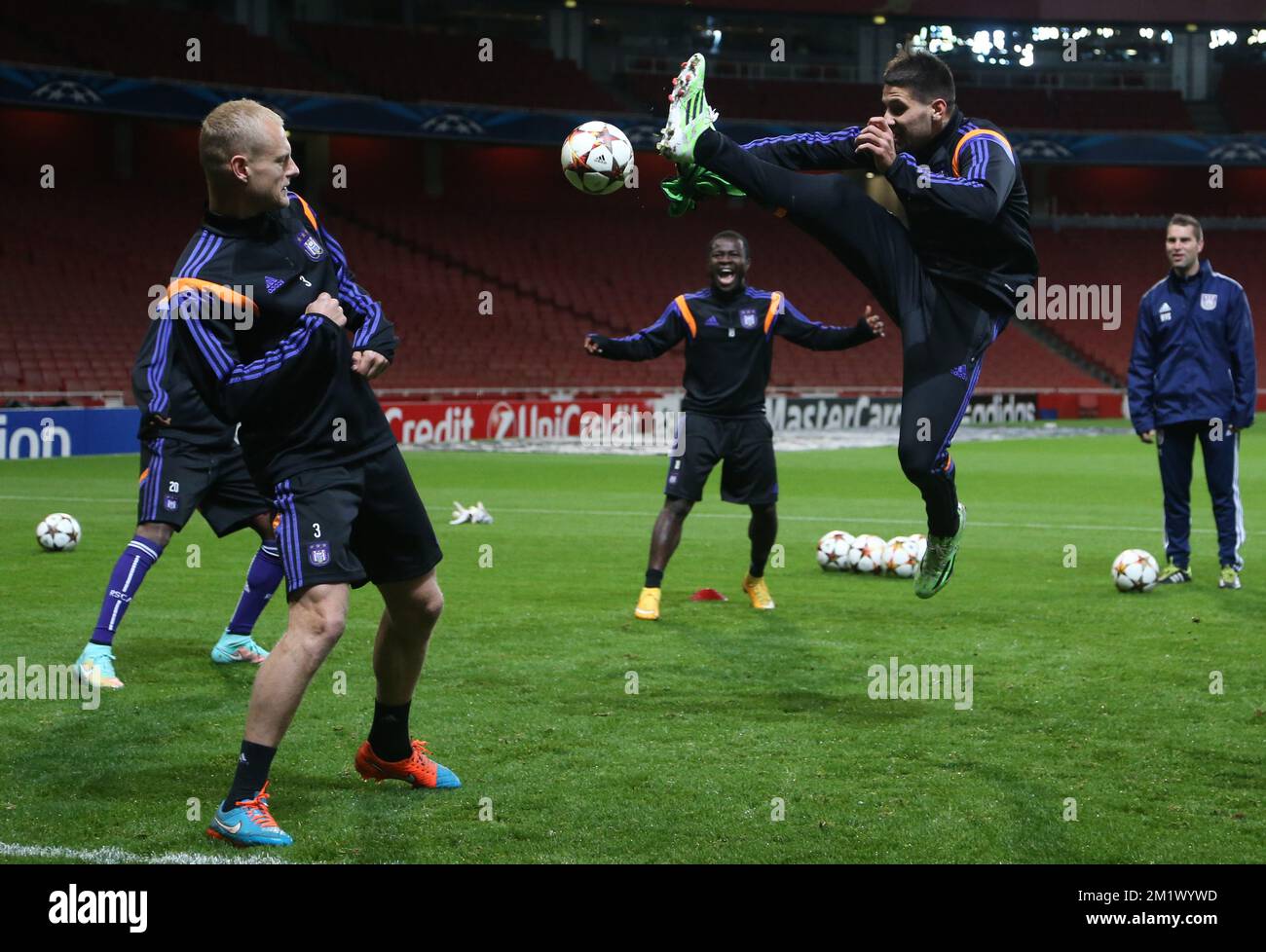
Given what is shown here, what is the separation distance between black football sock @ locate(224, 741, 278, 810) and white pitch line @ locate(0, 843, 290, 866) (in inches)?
8.2

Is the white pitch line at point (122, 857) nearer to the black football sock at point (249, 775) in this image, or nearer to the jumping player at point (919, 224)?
the black football sock at point (249, 775)

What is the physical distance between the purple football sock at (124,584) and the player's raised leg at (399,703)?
7.49ft

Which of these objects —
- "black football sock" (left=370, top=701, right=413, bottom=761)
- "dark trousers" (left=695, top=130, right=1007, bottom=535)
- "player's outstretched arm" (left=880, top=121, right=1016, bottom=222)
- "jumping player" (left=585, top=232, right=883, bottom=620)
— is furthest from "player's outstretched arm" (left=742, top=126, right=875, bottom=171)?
"jumping player" (left=585, top=232, right=883, bottom=620)

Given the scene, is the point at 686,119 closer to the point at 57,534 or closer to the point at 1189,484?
the point at 1189,484

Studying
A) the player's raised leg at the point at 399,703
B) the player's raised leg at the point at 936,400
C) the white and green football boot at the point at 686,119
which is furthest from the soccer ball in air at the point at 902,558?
the player's raised leg at the point at 399,703

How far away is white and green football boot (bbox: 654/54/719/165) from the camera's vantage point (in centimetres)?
550

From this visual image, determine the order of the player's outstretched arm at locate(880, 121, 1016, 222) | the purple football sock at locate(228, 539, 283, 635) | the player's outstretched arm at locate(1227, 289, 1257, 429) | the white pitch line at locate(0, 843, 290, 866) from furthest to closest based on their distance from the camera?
the player's outstretched arm at locate(1227, 289, 1257, 429), the purple football sock at locate(228, 539, 283, 635), the player's outstretched arm at locate(880, 121, 1016, 222), the white pitch line at locate(0, 843, 290, 866)

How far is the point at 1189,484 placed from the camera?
9.98 meters

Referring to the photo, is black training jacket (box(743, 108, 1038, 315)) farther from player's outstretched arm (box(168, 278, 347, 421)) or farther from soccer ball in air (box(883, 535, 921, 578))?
soccer ball in air (box(883, 535, 921, 578))

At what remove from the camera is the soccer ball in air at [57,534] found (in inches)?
442

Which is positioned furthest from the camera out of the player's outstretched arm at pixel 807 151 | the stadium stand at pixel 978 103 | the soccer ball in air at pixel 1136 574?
the stadium stand at pixel 978 103

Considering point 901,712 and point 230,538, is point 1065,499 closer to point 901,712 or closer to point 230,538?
point 230,538

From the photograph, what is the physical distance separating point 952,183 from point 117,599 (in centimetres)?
427

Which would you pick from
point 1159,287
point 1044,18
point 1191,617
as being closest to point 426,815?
point 1191,617
